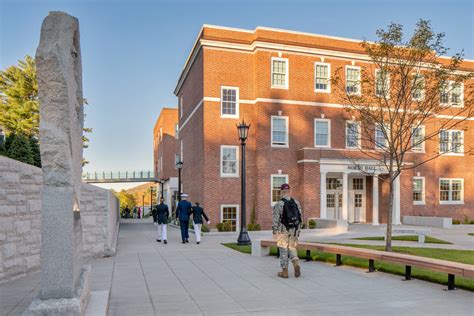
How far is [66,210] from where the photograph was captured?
15.2 ft

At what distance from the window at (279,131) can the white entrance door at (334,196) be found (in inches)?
178

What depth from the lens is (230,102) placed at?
25.2m

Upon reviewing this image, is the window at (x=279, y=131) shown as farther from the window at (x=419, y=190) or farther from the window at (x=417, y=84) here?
the window at (x=417, y=84)

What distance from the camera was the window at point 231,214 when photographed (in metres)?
24.6

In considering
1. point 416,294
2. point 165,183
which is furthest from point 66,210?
point 165,183

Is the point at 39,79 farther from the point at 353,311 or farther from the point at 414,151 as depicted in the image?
the point at 414,151

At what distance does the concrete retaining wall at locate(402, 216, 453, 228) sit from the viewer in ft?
83.2

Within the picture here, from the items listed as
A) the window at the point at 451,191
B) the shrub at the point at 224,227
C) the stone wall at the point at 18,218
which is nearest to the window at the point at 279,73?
the shrub at the point at 224,227

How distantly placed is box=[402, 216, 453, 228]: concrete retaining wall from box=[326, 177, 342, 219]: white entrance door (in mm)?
4502

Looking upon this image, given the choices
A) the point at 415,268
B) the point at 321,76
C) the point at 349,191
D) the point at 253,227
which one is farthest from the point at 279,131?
the point at 415,268

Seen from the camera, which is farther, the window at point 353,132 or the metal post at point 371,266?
the window at point 353,132

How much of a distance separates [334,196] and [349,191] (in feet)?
6.05

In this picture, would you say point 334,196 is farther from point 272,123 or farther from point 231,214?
point 231,214

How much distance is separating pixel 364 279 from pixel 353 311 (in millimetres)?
2554
